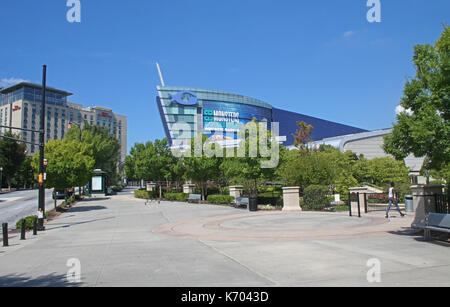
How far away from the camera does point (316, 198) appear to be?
22.8 m

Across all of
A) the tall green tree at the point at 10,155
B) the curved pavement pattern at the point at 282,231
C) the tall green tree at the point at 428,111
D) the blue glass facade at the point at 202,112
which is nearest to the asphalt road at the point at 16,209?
the curved pavement pattern at the point at 282,231

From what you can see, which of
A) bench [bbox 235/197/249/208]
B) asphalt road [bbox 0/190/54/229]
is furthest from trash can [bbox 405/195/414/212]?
asphalt road [bbox 0/190/54/229]

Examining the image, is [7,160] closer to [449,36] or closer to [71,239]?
[71,239]

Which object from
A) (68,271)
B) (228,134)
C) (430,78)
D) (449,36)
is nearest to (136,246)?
(68,271)

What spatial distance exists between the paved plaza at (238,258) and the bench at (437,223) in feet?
1.39

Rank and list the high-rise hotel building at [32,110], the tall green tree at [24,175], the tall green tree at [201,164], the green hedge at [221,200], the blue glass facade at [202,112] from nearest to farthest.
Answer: the green hedge at [221,200] → the tall green tree at [201,164] → the tall green tree at [24,175] → the blue glass facade at [202,112] → the high-rise hotel building at [32,110]

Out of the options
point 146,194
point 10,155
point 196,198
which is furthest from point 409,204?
point 10,155

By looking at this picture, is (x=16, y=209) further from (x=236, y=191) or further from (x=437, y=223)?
(x=437, y=223)

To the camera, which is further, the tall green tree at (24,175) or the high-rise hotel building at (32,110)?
the high-rise hotel building at (32,110)

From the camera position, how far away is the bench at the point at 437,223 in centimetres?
944

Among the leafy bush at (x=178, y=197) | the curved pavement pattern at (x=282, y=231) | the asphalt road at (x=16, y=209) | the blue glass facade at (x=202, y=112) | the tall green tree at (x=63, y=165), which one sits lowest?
the asphalt road at (x=16, y=209)

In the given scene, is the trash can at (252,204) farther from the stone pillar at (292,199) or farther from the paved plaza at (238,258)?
the paved plaza at (238,258)
